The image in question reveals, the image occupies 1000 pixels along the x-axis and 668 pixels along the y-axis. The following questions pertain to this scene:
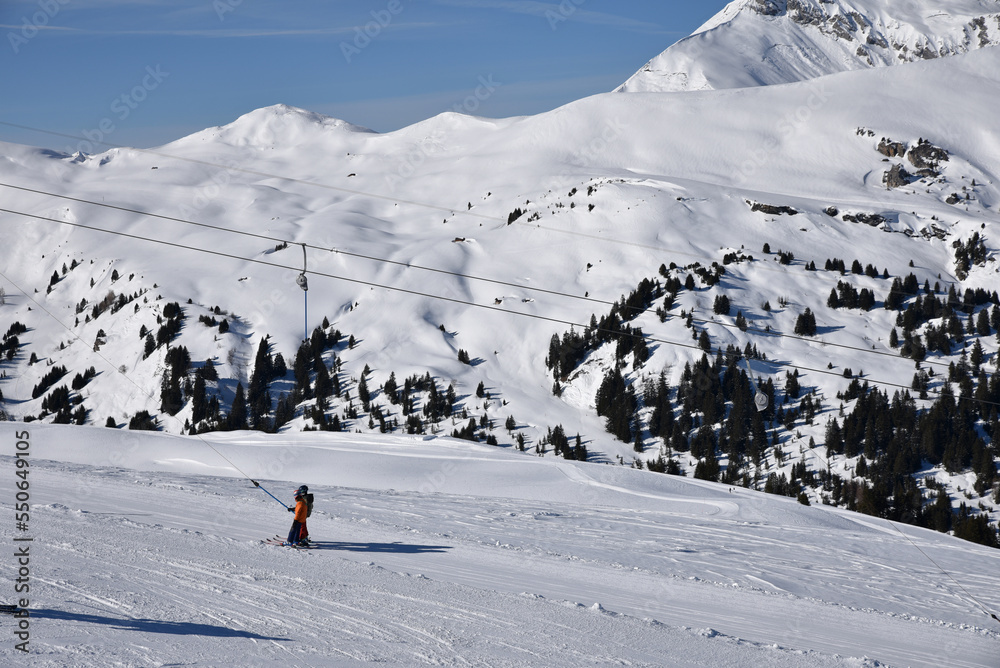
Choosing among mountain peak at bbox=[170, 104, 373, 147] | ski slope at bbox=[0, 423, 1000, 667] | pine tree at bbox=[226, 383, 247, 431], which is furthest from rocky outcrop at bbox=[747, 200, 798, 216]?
mountain peak at bbox=[170, 104, 373, 147]

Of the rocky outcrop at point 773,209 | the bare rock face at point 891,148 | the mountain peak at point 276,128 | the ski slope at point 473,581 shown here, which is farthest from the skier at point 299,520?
the mountain peak at point 276,128

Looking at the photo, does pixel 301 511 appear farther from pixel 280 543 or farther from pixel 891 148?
pixel 891 148

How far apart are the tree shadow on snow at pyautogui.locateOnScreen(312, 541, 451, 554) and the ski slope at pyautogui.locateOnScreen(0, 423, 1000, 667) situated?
0.24 ft

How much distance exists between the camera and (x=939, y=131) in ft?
393

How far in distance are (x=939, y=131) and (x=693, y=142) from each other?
35323 millimetres

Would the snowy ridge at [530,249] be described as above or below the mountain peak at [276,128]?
below

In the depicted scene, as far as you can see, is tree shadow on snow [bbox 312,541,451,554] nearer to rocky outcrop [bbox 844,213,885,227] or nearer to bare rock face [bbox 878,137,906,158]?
rocky outcrop [bbox 844,213,885,227]

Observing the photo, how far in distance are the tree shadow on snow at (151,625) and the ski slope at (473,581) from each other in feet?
0.13

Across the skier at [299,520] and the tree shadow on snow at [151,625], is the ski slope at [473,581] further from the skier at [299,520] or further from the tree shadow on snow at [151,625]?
the skier at [299,520]

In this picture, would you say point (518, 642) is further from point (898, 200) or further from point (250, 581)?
point (898, 200)

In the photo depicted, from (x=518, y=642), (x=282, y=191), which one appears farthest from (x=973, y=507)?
(x=282, y=191)

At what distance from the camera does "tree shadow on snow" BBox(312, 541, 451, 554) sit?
14.5 meters

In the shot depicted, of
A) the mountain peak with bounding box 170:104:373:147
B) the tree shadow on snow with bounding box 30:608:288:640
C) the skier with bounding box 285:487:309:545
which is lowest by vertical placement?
the tree shadow on snow with bounding box 30:608:288:640

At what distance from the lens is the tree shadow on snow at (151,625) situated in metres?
9.03
